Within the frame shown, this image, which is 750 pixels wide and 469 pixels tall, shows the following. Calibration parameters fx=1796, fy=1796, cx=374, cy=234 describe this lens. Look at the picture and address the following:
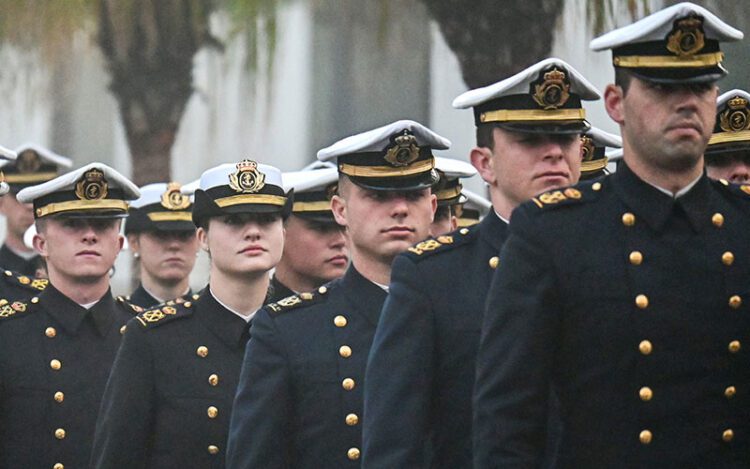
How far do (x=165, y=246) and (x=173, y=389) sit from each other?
264 cm

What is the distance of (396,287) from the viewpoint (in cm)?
491

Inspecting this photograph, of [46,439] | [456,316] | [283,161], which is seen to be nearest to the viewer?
[456,316]

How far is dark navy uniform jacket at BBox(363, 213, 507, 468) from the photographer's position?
185 inches

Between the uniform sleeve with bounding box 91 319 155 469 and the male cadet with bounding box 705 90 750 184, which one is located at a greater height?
the male cadet with bounding box 705 90 750 184

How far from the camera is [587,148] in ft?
21.6

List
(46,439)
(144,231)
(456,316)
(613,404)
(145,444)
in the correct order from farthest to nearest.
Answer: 1. (144,231)
2. (46,439)
3. (145,444)
4. (456,316)
5. (613,404)

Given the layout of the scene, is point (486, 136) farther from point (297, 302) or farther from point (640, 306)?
point (640, 306)

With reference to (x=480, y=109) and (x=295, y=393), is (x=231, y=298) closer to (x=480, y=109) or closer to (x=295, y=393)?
(x=295, y=393)

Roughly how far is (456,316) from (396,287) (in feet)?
0.62

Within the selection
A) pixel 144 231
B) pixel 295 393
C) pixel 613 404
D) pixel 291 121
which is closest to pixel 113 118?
pixel 291 121

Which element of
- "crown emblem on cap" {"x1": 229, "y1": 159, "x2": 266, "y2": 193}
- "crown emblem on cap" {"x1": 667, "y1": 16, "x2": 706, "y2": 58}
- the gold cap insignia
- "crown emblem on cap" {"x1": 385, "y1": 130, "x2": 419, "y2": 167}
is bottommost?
the gold cap insignia

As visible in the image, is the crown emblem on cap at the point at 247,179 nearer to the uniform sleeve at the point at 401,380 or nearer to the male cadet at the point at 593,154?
the male cadet at the point at 593,154

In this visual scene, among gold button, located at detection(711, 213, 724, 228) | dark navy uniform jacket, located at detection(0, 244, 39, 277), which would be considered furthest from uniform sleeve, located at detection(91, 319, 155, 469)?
dark navy uniform jacket, located at detection(0, 244, 39, 277)

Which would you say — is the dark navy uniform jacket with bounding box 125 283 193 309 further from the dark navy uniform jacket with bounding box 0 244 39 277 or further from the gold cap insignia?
the gold cap insignia
